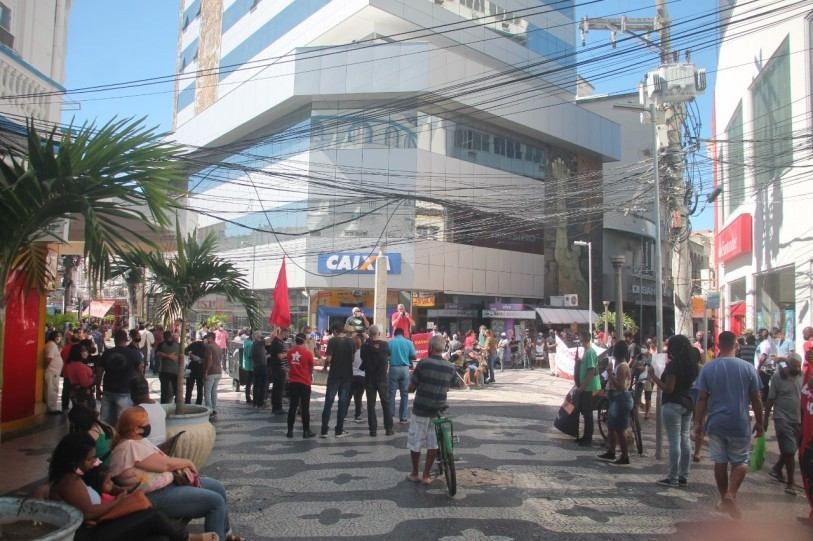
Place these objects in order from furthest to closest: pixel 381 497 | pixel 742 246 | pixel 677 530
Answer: pixel 742 246 < pixel 381 497 < pixel 677 530

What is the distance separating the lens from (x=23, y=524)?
12.0 feet

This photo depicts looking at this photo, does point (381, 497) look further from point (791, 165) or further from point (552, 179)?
point (552, 179)

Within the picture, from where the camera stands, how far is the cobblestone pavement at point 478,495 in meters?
5.33

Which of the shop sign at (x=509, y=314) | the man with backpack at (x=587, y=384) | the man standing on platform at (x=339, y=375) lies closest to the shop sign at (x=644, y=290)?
the shop sign at (x=509, y=314)

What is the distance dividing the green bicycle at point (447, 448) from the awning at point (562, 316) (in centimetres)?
2927

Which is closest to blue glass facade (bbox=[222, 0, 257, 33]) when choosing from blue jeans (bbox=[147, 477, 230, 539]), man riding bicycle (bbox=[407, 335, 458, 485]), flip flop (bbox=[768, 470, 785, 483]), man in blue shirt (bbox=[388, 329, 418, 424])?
man in blue shirt (bbox=[388, 329, 418, 424])

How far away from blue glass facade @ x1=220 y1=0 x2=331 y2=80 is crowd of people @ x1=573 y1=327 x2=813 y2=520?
103 ft

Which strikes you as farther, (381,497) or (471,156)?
(471,156)

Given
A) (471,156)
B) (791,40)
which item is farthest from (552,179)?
(791,40)

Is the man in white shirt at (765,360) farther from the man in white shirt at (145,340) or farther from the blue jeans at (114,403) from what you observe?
the man in white shirt at (145,340)

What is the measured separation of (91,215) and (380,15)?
107 ft

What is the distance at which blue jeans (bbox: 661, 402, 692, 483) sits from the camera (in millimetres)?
6832

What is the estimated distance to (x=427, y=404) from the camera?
6.70 meters

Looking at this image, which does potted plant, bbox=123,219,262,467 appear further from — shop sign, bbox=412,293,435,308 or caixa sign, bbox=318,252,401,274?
shop sign, bbox=412,293,435,308
